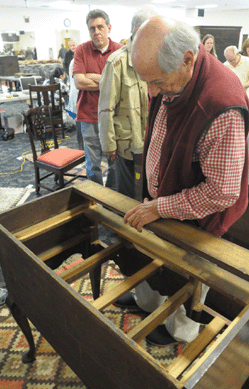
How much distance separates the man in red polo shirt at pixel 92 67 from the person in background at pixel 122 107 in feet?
1.56

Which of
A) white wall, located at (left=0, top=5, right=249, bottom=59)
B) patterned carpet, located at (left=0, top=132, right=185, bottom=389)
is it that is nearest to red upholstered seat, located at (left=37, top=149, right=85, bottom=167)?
patterned carpet, located at (left=0, top=132, right=185, bottom=389)

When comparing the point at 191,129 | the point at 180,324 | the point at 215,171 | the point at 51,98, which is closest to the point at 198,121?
the point at 191,129

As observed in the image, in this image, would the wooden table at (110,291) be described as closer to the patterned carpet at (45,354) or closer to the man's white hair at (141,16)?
the patterned carpet at (45,354)

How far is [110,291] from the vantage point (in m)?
1.25

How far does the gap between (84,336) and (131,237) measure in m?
0.47

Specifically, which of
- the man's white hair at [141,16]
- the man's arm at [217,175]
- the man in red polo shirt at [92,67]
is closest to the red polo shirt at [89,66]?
the man in red polo shirt at [92,67]

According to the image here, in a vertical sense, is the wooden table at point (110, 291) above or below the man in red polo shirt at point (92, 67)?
below

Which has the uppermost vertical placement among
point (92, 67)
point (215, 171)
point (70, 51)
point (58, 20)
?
point (58, 20)

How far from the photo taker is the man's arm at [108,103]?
2.22 meters

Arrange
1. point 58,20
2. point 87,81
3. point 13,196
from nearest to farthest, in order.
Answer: point 87,81, point 13,196, point 58,20

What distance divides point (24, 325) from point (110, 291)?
0.60 m

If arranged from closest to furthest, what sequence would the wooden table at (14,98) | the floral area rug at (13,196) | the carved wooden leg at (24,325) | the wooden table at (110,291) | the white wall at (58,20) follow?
1. the wooden table at (110,291)
2. the carved wooden leg at (24,325)
3. the floral area rug at (13,196)
4. the wooden table at (14,98)
5. the white wall at (58,20)

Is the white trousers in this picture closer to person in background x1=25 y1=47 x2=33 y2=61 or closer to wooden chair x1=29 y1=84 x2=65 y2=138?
wooden chair x1=29 y1=84 x2=65 y2=138

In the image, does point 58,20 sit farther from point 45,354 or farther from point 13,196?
point 45,354
